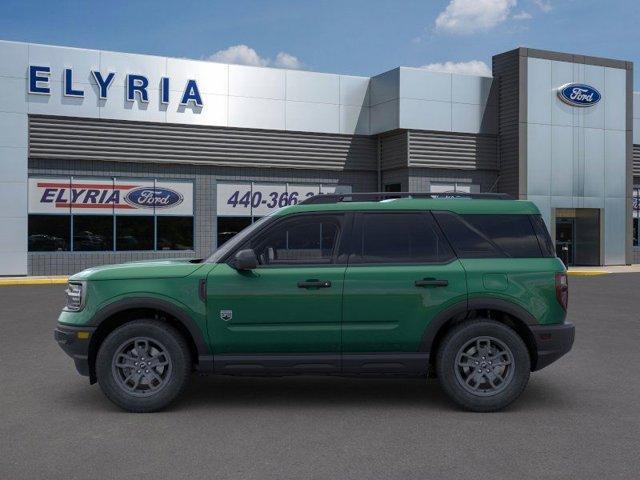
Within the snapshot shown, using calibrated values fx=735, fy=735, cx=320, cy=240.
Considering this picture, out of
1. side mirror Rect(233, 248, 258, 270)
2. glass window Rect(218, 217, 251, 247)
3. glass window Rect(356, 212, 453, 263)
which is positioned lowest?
side mirror Rect(233, 248, 258, 270)

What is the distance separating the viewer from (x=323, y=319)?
6.41 m

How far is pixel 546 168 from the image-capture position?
2750 centimetres

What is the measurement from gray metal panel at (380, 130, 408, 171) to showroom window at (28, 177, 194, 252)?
740 centimetres

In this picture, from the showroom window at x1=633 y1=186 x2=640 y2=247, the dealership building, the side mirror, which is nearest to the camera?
the side mirror

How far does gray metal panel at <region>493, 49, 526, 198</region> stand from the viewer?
27.0 m

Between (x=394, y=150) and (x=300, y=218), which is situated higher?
(x=394, y=150)

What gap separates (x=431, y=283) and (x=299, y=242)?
1242 mm

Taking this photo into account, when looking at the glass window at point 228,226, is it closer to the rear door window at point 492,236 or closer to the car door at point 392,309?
the rear door window at point 492,236

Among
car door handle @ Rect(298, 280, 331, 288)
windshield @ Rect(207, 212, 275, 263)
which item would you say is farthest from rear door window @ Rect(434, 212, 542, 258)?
windshield @ Rect(207, 212, 275, 263)

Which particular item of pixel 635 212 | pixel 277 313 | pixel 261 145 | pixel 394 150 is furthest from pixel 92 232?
pixel 635 212

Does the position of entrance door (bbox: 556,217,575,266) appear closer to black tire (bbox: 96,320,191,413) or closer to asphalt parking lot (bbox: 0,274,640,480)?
asphalt parking lot (bbox: 0,274,640,480)

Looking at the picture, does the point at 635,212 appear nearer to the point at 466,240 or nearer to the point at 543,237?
the point at 543,237

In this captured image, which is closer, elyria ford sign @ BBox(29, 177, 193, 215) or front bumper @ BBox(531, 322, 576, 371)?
front bumper @ BBox(531, 322, 576, 371)

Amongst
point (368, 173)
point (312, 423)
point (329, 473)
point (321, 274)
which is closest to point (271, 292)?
point (321, 274)
